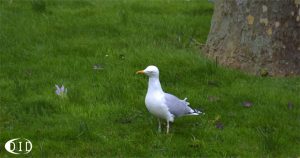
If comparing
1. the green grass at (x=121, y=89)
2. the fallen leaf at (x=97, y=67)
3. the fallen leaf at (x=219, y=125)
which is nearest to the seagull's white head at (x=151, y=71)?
the green grass at (x=121, y=89)

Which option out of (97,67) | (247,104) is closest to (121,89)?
(97,67)

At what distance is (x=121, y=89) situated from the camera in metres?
7.52

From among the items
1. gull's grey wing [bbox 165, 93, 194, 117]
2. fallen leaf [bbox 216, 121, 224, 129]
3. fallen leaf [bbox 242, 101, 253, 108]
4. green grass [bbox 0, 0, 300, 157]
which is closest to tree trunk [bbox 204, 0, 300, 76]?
green grass [bbox 0, 0, 300, 157]

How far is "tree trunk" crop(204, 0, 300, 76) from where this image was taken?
8375 millimetres

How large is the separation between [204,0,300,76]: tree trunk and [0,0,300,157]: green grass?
31 cm

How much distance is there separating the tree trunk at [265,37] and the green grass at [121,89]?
1.02 feet

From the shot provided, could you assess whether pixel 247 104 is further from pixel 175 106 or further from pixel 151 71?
pixel 151 71

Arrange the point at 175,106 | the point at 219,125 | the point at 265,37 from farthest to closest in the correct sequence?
the point at 265,37
the point at 219,125
the point at 175,106

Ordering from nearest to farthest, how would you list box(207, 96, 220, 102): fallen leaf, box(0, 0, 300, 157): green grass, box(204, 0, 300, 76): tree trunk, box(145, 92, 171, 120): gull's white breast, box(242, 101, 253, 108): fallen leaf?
box(145, 92, 171, 120): gull's white breast < box(0, 0, 300, 157): green grass < box(242, 101, 253, 108): fallen leaf < box(207, 96, 220, 102): fallen leaf < box(204, 0, 300, 76): tree trunk

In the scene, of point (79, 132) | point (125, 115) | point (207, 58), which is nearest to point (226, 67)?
point (207, 58)

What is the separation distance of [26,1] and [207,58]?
4.52 metres

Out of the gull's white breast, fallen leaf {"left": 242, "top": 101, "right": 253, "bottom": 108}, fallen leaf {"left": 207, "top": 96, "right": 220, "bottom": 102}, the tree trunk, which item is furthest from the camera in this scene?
the tree trunk

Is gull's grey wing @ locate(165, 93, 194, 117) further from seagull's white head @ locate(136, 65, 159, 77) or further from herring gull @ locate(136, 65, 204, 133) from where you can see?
seagull's white head @ locate(136, 65, 159, 77)

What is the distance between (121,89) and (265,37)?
7.73 ft
